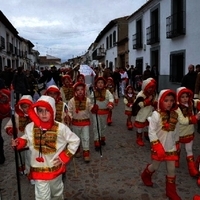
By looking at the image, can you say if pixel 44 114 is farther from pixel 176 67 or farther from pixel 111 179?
pixel 176 67

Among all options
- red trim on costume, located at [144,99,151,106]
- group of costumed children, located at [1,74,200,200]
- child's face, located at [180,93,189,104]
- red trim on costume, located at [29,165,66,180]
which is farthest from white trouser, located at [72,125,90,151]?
red trim on costume, located at [29,165,66,180]

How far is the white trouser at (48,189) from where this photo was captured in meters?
3.18

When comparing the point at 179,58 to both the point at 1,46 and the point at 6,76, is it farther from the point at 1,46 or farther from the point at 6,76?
the point at 1,46

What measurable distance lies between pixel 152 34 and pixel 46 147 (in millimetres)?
16628

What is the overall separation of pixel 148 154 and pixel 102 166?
3.74 ft

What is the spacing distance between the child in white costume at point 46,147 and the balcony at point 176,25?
496 inches

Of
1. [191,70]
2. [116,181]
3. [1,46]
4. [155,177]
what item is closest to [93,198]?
[116,181]

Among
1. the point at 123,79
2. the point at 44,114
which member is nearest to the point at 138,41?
the point at 123,79

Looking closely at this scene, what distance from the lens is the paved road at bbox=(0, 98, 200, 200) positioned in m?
4.16

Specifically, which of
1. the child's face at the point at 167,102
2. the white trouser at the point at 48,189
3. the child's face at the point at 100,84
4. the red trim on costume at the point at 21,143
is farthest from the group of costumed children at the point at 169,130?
the child's face at the point at 100,84

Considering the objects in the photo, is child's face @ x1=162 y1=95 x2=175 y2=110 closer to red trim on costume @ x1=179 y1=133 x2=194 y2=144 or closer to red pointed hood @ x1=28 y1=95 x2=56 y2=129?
red trim on costume @ x1=179 y1=133 x2=194 y2=144

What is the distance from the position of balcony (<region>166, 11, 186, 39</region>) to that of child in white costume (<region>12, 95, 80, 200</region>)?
12594 mm

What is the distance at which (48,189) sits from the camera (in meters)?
3.21

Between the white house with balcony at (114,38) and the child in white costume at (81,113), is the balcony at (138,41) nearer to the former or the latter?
the white house with balcony at (114,38)
